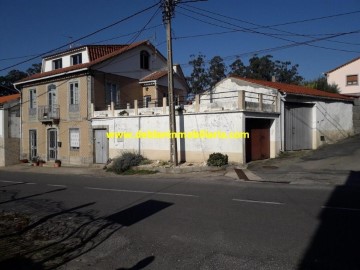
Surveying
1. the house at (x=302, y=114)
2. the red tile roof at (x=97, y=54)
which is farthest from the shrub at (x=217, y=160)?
the red tile roof at (x=97, y=54)

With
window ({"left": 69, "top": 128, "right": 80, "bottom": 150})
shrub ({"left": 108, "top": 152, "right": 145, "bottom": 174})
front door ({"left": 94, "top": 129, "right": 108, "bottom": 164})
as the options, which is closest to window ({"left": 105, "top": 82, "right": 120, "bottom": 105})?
front door ({"left": 94, "top": 129, "right": 108, "bottom": 164})

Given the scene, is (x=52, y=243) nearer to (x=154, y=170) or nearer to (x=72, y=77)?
(x=154, y=170)

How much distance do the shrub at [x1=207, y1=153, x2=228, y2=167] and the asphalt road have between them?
568cm

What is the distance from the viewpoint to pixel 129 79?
91.8 ft

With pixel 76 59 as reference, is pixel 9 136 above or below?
below

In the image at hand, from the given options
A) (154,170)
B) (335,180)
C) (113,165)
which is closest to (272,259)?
(335,180)

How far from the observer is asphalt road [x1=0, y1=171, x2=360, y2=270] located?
5.34m

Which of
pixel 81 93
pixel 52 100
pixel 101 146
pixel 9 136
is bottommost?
pixel 101 146

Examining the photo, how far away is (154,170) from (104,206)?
9.08m

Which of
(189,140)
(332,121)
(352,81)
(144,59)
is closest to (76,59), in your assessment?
(144,59)

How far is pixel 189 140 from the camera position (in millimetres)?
19547

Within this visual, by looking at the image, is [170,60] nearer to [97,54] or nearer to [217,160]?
[217,160]

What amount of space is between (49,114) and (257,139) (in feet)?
53.3

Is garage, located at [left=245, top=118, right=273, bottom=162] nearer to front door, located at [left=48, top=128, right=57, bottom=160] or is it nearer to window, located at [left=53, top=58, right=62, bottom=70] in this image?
front door, located at [left=48, top=128, right=57, bottom=160]
